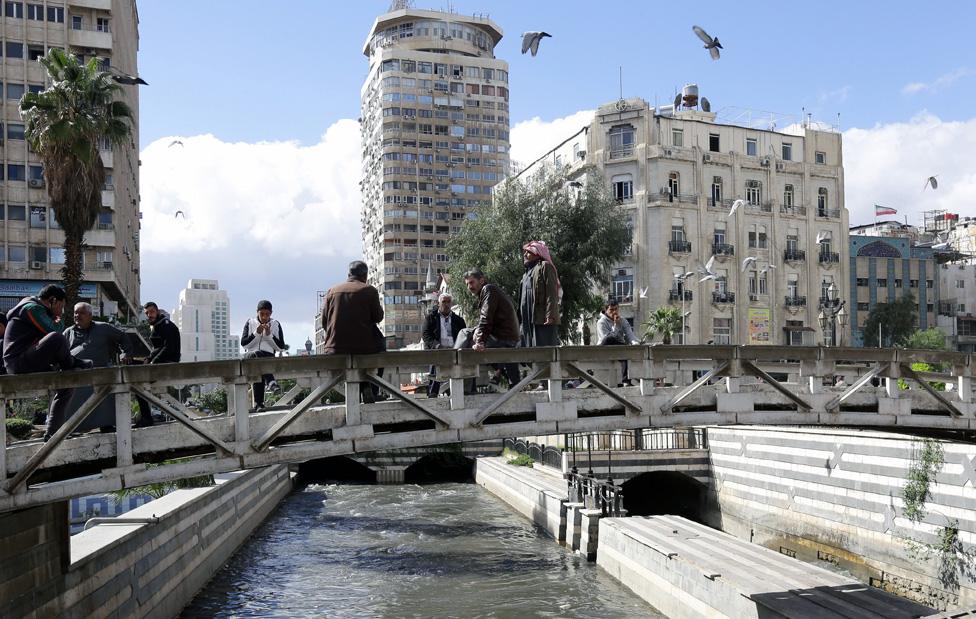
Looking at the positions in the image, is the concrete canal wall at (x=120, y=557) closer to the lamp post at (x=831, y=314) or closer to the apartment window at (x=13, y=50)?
the apartment window at (x=13, y=50)

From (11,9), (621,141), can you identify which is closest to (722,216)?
(621,141)

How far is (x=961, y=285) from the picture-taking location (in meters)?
81.1

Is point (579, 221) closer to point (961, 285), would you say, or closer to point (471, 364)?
point (471, 364)

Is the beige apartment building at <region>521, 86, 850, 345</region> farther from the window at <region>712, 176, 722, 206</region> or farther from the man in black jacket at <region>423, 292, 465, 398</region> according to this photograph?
the man in black jacket at <region>423, 292, 465, 398</region>

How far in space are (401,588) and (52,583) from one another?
12916 millimetres

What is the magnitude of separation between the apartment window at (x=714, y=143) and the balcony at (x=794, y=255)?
795 cm

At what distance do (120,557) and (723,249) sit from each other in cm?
4968

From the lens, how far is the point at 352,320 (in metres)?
12.0

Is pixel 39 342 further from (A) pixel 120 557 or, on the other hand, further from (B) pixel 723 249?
(B) pixel 723 249

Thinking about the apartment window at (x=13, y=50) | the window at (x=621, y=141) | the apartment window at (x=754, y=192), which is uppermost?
the apartment window at (x=13, y=50)

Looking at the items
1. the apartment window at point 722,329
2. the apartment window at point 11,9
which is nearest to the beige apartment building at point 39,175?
the apartment window at point 11,9

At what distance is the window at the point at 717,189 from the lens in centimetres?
6147

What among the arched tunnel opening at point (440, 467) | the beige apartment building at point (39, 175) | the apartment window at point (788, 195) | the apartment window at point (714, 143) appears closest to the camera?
the arched tunnel opening at point (440, 467)

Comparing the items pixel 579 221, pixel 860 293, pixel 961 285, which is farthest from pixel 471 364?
pixel 961 285
